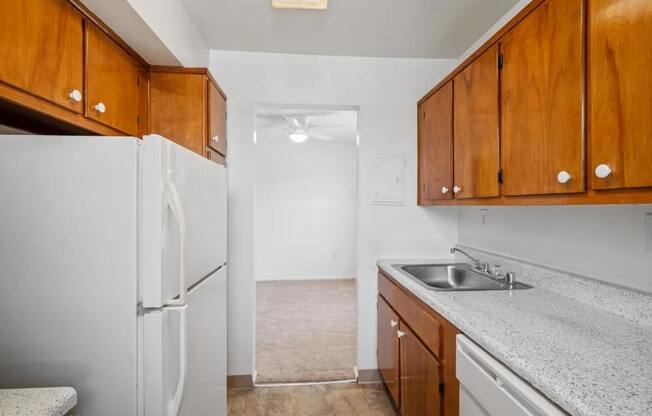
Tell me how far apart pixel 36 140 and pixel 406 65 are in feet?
8.07

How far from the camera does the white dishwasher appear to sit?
0.84 m

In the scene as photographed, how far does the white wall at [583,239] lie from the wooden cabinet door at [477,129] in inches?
14.1

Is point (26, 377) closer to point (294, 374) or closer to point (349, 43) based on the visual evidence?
point (294, 374)

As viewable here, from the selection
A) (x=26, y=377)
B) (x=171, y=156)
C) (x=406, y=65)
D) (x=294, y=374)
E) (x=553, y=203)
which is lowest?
(x=294, y=374)

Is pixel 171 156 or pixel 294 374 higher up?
pixel 171 156

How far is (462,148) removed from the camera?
192cm

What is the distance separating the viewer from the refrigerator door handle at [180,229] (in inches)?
43.9

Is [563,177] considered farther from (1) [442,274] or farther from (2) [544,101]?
(1) [442,274]

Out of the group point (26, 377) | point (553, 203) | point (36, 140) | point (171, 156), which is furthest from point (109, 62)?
point (553, 203)

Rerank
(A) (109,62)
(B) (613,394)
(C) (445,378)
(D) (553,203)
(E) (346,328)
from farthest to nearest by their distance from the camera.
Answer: (E) (346,328) < (A) (109,62) < (C) (445,378) < (D) (553,203) < (B) (613,394)

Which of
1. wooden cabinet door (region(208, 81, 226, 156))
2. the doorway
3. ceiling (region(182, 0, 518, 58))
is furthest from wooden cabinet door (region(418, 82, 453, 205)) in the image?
the doorway

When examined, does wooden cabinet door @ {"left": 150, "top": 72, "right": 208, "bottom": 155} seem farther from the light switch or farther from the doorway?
the doorway

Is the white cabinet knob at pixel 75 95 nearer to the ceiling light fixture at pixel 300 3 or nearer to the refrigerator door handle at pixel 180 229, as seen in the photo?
the refrigerator door handle at pixel 180 229

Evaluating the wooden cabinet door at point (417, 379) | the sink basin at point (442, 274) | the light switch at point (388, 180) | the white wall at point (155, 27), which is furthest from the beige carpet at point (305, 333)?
the white wall at point (155, 27)
